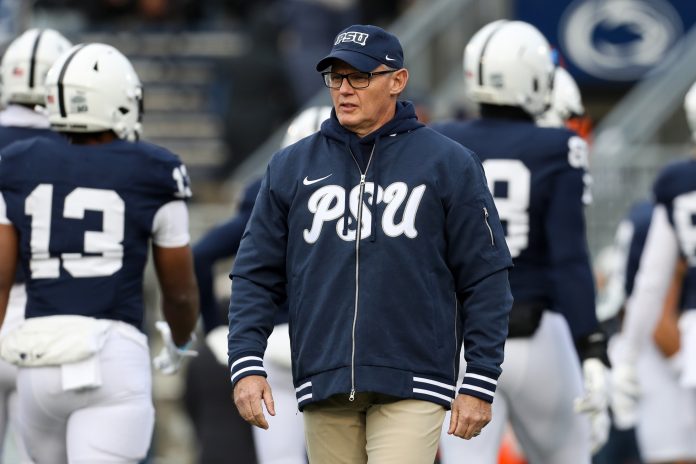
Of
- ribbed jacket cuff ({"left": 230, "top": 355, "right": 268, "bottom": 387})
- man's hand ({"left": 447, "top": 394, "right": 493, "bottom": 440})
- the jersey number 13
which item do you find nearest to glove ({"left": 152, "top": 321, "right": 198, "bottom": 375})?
the jersey number 13

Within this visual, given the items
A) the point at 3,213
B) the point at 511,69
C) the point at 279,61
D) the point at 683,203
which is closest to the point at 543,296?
the point at 511,69

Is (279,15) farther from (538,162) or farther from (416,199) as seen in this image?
(416,199)

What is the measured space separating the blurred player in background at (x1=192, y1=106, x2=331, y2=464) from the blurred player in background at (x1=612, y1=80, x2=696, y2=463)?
5.29 feet

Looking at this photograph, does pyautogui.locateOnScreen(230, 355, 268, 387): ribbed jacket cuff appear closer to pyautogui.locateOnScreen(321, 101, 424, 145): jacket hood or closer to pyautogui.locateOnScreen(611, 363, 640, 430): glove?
pyautogui.locateOnScreen(321, 101, 424, 145): jacket hood

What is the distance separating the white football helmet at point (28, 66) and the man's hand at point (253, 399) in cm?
266

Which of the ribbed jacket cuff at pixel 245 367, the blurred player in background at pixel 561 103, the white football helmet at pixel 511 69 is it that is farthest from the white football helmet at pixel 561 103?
the ribbed jacket cuff at pixel 245 367

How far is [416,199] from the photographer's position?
228 inches

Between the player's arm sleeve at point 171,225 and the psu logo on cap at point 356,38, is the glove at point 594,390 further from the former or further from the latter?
the psu logo on cap at point 356,38

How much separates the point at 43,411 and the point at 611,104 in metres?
11.0

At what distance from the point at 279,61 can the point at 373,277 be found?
10810mm

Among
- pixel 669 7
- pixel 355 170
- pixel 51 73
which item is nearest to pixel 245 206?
pixel 51 73

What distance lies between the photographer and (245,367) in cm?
572

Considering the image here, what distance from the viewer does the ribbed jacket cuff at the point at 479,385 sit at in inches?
221

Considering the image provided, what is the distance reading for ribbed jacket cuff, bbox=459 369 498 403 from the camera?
561 cm
